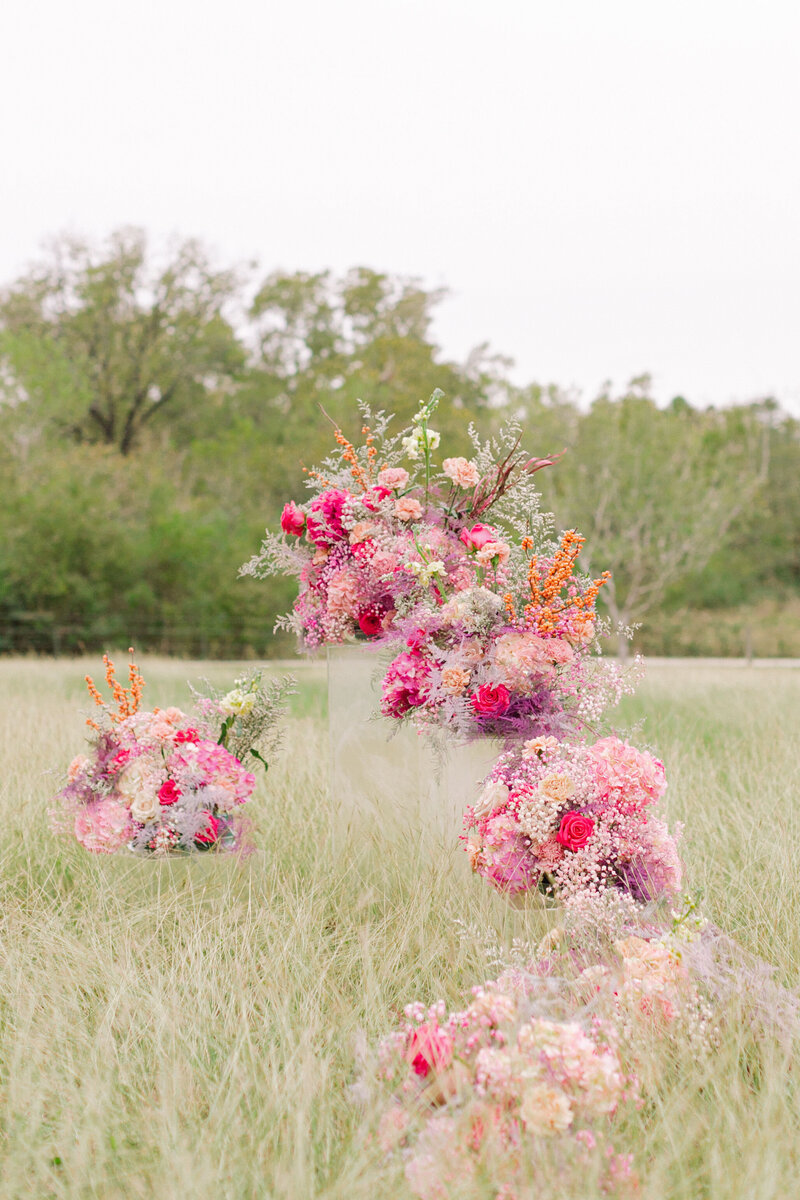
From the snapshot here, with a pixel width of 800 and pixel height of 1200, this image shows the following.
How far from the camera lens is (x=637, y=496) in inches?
928

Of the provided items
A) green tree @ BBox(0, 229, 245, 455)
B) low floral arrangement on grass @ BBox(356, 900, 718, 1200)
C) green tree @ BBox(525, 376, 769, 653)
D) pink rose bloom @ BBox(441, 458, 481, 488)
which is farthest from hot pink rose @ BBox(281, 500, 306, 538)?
green tree @ BBox(0, 229, 245, 455)

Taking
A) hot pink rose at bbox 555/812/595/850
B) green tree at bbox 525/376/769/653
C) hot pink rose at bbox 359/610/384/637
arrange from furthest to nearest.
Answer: green tree at bbox 525/376/769/653 → hot pink rose at bbox 359/610/384/637 → hot pink rose at bbox 555/812/595/850

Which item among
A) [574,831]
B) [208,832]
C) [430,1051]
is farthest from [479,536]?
[430,1051]

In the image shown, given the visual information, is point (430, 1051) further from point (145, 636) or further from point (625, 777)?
point (145, 636)

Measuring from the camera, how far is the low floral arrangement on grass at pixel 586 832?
3.38 meters

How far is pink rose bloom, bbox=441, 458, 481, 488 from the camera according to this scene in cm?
408

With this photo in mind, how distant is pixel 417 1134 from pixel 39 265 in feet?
97.7

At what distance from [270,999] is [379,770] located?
1.58 meters

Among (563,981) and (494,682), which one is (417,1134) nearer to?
(563,981)

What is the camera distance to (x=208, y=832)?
4.08 meters

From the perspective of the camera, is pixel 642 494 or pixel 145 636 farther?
pixel 642 494

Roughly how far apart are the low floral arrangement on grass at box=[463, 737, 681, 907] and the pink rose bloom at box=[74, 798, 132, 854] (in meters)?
1.52

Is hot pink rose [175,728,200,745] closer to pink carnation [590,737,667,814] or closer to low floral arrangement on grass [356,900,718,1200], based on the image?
pink carnation [590,737,667,814]

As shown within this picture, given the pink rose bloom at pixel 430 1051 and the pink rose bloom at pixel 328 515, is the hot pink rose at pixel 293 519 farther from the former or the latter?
the pink rose bloom at pixel 430 1051
